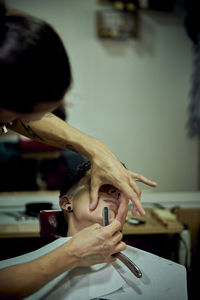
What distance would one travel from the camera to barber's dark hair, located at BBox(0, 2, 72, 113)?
76 centimetres

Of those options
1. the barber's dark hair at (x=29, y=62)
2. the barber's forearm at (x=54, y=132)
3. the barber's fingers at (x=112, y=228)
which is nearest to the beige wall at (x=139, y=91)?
the barber's forearm at (x=54, y=132)

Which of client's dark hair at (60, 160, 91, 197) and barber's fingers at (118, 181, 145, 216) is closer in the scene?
barber's fingers at (118, 181, 145, 216)

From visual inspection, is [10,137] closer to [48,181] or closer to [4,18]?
[48,181]

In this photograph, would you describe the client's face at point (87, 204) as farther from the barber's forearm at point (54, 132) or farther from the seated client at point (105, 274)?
the barber's forearm at point (54, 132)

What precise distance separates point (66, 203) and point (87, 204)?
134 millimetres

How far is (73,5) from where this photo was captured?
375 centimetres

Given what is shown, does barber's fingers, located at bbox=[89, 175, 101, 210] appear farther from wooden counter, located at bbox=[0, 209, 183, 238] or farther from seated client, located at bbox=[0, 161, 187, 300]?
wooden counter, located at bbox=[0, 209, 183, 238]

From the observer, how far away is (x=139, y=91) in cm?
400

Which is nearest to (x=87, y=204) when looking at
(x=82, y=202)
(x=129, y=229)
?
(x=82, y=202)

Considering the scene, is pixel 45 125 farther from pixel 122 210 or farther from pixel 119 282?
pixel 119 282

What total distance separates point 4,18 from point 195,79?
3.49 metres

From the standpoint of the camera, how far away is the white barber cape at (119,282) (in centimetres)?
115

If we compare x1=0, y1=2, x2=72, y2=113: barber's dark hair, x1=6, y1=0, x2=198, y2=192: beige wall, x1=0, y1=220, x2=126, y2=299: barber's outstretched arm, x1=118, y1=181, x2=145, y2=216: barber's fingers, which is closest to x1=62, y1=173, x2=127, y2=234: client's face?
x1=118, y1=181, x2=145, y2=216: barber's fingers

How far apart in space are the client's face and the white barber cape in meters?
0.15
